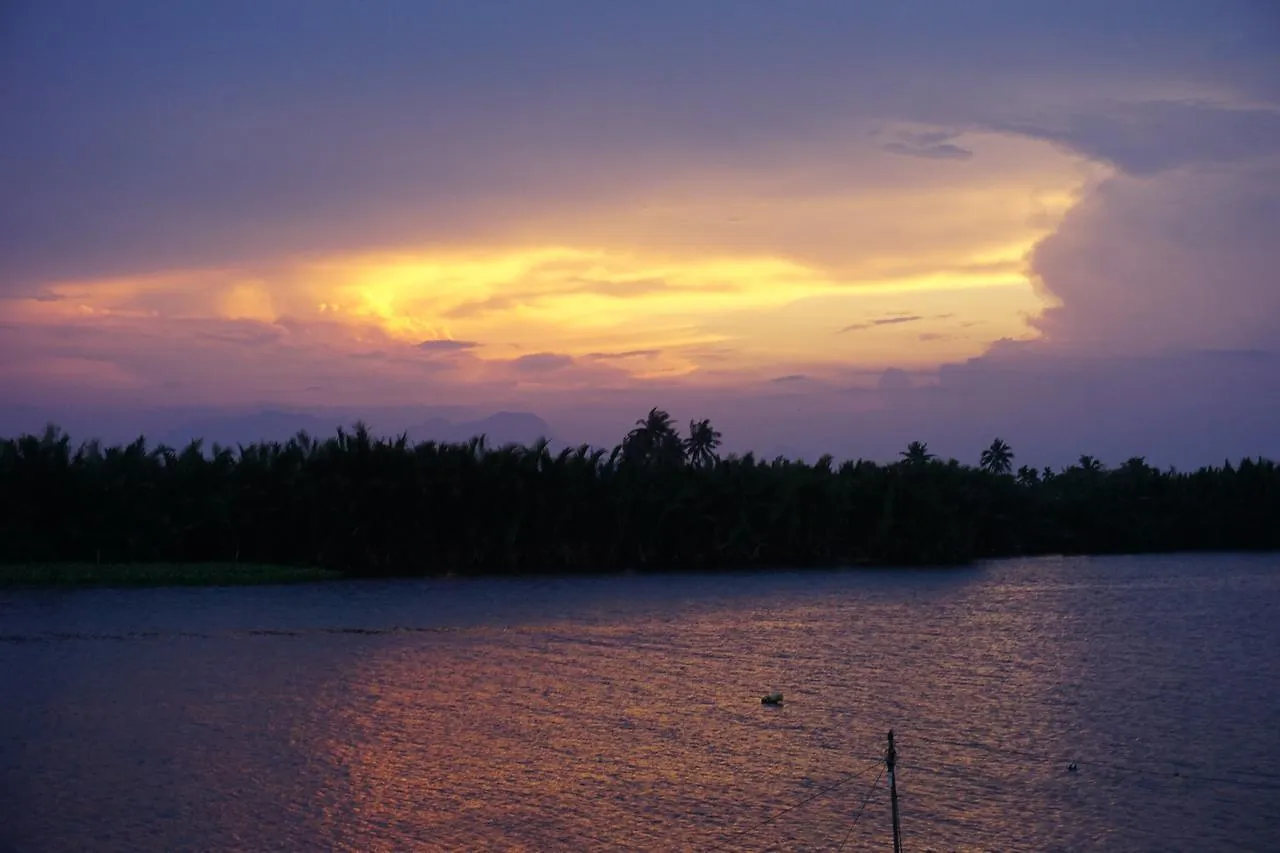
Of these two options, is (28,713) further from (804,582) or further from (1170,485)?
(1170,485)

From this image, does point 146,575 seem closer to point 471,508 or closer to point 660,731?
point 471,508

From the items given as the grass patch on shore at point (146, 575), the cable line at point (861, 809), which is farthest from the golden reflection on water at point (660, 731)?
the grass patch on shore at point (146, 575)

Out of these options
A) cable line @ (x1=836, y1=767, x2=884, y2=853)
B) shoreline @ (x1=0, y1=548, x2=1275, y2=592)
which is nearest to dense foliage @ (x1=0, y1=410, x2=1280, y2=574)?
shoreline @ (x1=0, y1=548, x2=1275, y2=592)

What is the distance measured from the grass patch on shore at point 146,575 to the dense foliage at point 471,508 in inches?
83.2

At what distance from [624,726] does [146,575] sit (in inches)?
1142

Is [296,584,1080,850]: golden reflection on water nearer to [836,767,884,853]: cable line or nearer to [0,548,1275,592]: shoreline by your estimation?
[836,767,884,853]: cable line

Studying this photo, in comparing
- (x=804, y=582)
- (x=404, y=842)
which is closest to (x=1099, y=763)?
(x=404, y=842)

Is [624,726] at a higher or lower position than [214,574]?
lower

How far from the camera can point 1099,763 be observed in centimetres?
2028

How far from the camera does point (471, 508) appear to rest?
2153 inches

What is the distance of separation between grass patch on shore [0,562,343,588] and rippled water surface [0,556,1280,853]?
8.38ft

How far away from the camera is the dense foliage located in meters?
49.2

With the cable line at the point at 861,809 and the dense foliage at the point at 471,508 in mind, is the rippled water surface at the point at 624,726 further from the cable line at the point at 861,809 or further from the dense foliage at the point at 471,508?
the dense foliage at the point at 471,508

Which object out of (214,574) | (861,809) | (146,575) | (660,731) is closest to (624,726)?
(660,731)
